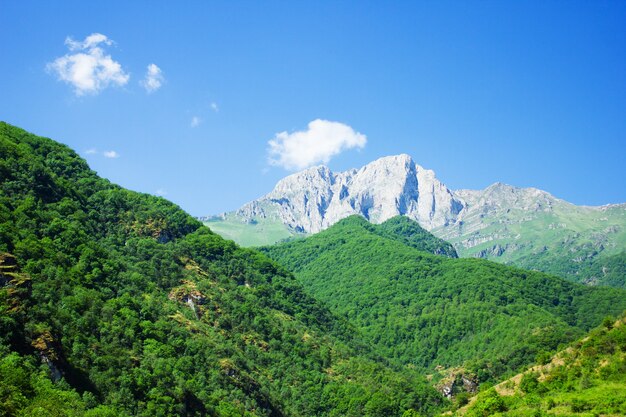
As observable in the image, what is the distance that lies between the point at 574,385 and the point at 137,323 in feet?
270

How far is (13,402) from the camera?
7138 cm

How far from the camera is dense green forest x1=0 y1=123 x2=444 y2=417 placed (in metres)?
91.9

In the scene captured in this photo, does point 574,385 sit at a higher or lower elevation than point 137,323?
higher

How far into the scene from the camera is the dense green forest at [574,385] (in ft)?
256

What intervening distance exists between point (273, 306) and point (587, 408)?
123 metres

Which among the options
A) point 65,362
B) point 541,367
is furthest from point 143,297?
point 541,367

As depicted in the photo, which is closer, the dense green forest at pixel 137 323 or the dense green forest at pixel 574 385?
the dense green forest at pixel 574 385

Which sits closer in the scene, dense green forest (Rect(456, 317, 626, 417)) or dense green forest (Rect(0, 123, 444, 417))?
dense green forest (Rect(456, 317, 626, 417))

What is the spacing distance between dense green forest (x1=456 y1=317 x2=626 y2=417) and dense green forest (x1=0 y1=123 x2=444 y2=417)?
176 feet

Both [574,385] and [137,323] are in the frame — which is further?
[137,323]

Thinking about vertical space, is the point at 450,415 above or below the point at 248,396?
above

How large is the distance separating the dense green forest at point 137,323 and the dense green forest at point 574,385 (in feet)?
176

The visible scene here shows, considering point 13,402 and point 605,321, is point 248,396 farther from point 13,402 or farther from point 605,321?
point 605,321

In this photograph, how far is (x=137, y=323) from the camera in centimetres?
11944
